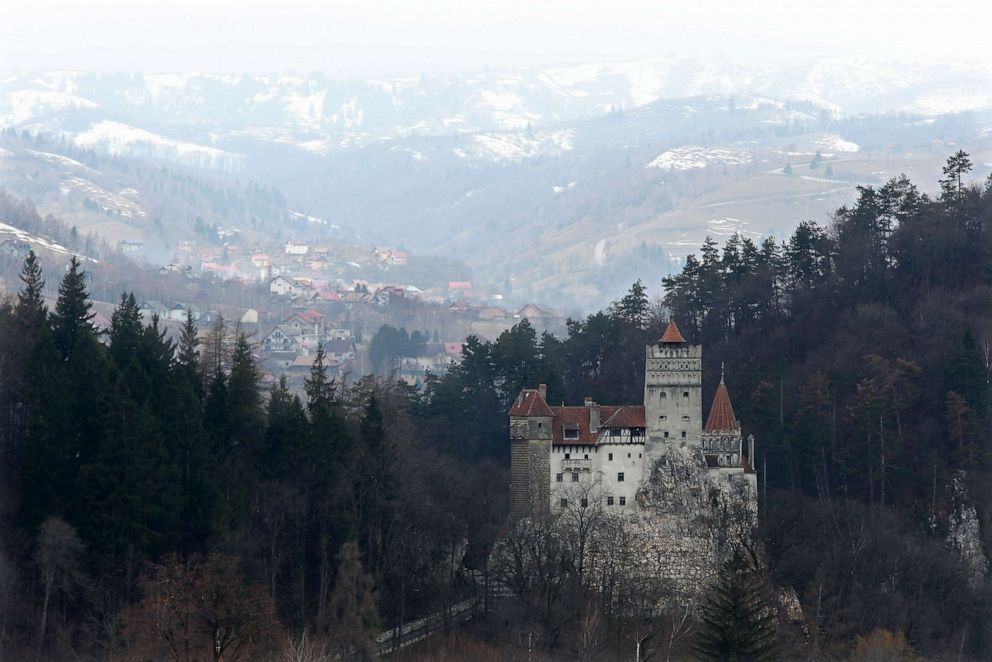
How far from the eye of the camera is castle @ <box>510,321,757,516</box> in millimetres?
72188

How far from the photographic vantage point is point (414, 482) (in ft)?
238

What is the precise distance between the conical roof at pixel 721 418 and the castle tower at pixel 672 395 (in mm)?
428

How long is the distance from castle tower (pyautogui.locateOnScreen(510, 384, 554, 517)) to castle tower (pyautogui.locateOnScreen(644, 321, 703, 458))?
354 centimetres

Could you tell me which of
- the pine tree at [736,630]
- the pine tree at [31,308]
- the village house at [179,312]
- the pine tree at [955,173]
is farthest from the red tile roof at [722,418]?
the village house at [179,312]

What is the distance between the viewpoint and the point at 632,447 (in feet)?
238

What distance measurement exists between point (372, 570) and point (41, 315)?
13688 mm

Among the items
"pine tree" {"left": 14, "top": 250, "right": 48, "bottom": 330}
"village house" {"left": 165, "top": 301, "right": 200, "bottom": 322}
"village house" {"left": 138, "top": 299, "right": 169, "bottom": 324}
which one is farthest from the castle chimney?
"village house" {"left": 138, "top": 299, "right": 169, "bottom": 324}

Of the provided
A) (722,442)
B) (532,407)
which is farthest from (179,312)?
(722,442)

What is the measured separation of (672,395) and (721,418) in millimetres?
1863

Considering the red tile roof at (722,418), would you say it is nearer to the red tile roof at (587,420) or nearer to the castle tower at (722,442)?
the castle tower at (722,442)

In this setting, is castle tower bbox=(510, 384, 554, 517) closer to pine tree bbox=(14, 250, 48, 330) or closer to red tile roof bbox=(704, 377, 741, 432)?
red tile roof bbox=(704, 377, 741, 432)

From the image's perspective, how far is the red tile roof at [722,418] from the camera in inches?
2844

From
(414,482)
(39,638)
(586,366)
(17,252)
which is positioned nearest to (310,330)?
(17,252)

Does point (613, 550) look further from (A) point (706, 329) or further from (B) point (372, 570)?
(A) point (706, 329)
